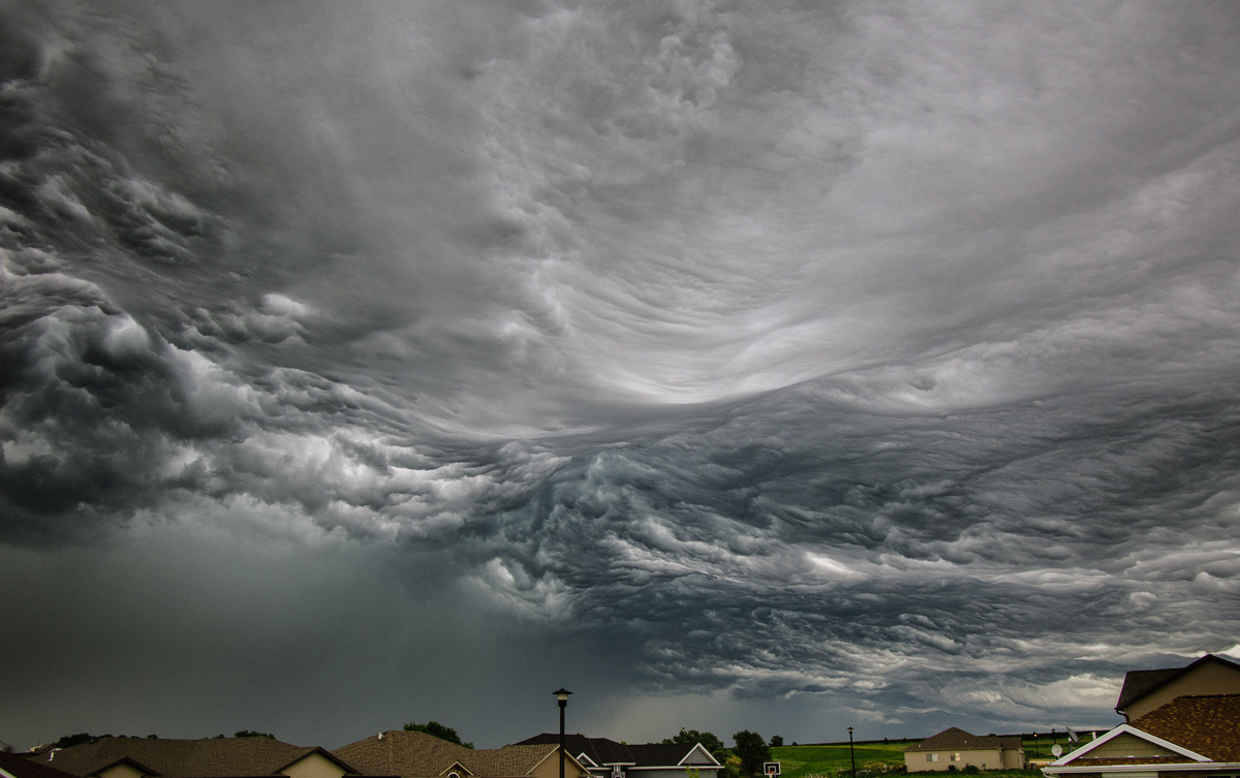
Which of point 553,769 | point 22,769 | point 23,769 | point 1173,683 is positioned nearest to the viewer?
point 22,769

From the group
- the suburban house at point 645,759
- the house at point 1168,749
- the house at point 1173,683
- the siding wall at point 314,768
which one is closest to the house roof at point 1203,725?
the house at point 1168,749

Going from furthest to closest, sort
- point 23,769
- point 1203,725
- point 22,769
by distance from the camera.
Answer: point 23,769 < point 22,769 < point 1203,725

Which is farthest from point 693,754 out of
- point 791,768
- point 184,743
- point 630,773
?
point 184,743

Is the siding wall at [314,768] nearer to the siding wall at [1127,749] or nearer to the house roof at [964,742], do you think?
the siding wall at [1127,749]

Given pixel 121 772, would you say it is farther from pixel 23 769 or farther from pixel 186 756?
pixel 23 769

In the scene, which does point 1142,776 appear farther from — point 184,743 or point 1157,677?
point 184,743

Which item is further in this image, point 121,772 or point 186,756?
point 186,756

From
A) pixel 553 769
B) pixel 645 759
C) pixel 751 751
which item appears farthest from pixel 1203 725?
pixel 751 751
